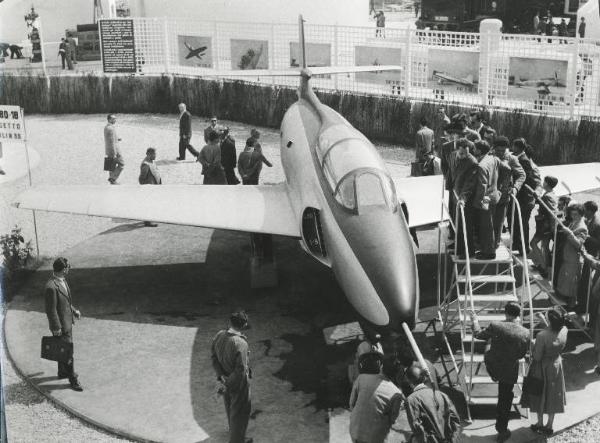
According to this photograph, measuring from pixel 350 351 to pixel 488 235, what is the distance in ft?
8.35

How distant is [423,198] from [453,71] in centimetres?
1002

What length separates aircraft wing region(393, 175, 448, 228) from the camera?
505 inches

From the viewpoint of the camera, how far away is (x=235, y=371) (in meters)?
7.91

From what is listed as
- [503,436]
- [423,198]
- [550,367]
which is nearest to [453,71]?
[423,198]

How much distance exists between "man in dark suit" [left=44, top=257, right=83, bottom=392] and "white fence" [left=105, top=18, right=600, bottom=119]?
48.4 ft

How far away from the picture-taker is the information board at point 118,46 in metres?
27.9

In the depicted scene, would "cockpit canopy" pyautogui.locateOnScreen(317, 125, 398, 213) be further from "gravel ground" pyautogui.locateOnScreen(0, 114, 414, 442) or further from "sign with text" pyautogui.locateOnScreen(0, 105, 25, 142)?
"sign with text" pyautogui.locateOnScreen(0, 105, 25, 142)

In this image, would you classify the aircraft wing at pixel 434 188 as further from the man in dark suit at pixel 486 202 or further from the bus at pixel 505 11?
the bus at pixel 505 11

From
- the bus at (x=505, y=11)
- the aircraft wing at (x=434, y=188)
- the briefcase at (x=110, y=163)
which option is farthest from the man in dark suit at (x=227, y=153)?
the bus at (x=505, y=11)

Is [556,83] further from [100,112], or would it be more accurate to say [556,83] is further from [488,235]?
[100,112]

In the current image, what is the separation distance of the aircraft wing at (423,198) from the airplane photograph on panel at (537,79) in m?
7.20

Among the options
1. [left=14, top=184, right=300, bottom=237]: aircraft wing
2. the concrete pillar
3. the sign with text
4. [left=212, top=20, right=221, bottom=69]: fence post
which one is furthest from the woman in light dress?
[left=212, top=20, right=221, bottom=69]: fence post

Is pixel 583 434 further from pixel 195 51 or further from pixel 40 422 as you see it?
pixel 195 51

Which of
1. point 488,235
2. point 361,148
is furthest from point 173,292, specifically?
point 488,235
